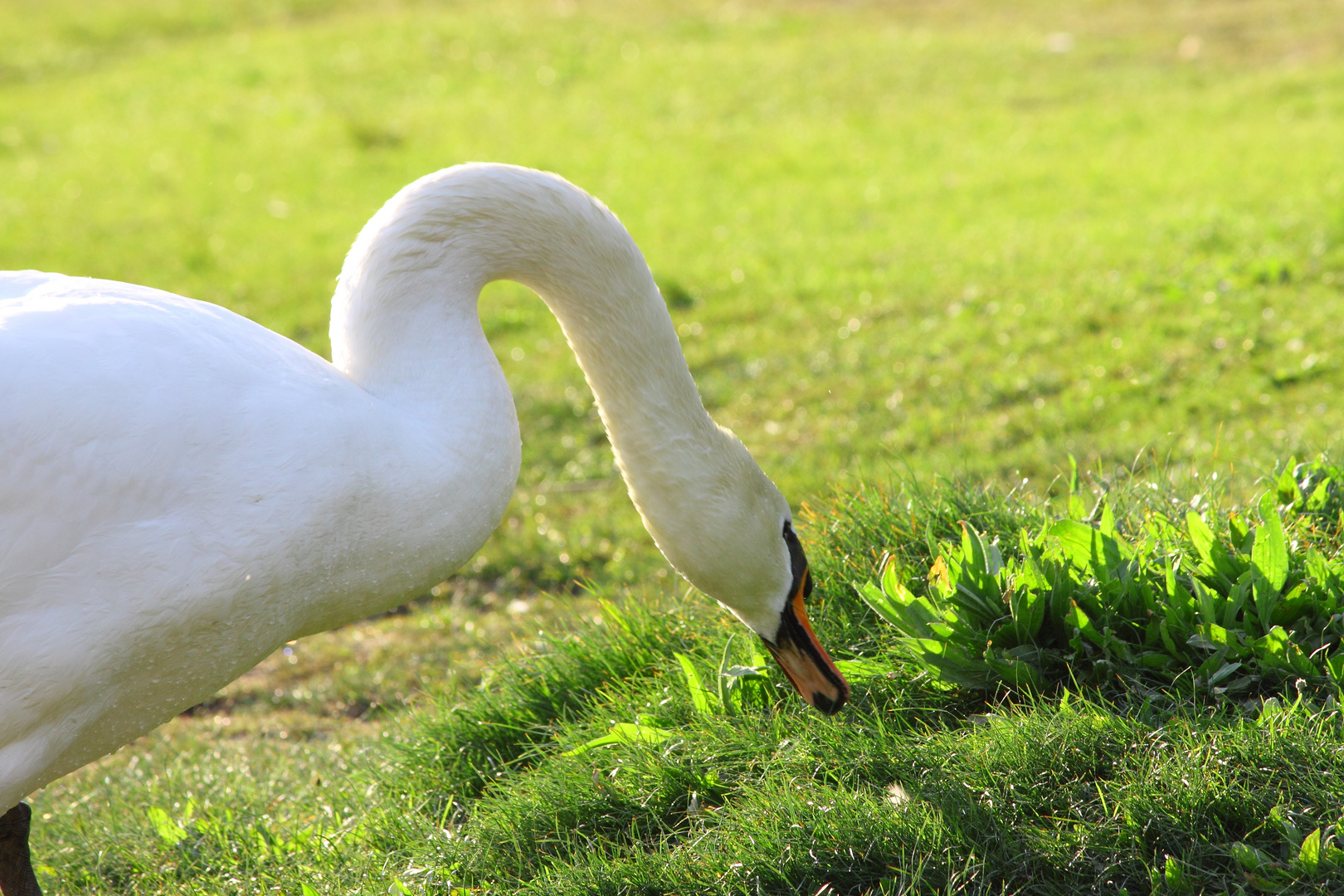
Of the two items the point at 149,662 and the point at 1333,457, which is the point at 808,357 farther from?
the point at 149,662

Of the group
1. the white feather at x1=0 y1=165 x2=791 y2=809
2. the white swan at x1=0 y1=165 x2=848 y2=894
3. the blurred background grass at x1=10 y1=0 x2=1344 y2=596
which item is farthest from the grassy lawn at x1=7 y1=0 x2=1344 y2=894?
the white feather at x1=0 y1=165 x2=791 y2=809

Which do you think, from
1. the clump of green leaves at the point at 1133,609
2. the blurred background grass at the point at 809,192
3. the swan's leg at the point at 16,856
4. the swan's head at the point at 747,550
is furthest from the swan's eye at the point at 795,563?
the swan's leg at the point at 16,856

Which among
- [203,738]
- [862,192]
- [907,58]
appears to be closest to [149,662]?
[203,738]

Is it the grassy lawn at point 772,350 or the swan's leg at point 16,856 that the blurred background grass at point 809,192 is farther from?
the swan's leg at point 16,856

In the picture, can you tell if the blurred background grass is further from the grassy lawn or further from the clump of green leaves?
the clump of green leaves

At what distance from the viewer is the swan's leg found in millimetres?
2990

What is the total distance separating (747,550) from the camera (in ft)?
9.93

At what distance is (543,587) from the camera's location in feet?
17.9

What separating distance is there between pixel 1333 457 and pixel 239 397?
3.15 meters

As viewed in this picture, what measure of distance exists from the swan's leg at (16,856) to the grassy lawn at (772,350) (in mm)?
308

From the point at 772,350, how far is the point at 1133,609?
5.09 metres

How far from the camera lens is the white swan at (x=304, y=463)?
8.16 feet

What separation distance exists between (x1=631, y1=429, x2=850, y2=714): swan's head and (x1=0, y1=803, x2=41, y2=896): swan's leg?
5.62ft

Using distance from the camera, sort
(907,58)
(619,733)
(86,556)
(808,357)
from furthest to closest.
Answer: (907,58) → (808,357) → (619,733) → (86,556)
